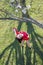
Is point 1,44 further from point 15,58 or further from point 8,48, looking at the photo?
point 15,58

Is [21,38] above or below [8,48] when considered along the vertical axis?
above

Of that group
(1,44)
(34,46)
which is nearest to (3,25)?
(1,44)

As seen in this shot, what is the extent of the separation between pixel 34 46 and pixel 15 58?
364 millimetres

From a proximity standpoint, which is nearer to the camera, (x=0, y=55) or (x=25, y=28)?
(x=0, y=55)

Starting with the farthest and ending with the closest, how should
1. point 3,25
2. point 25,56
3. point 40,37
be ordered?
point 3,25 < point 40,37 < point 25,56

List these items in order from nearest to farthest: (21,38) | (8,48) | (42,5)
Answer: (21,38)
(8,48)
(42,5)

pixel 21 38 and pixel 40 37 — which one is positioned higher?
pixel 21 38

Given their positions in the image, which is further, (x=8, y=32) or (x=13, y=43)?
(x=8, y=32)

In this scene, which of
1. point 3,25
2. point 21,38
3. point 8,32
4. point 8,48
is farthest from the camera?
point 3,25

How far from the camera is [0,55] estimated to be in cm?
316

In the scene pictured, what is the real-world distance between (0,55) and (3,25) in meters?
1.02

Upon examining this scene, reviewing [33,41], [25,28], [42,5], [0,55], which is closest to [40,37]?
[33,41]

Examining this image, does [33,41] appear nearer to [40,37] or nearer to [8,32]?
[40,37]

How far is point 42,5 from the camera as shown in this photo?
466 centimetres
